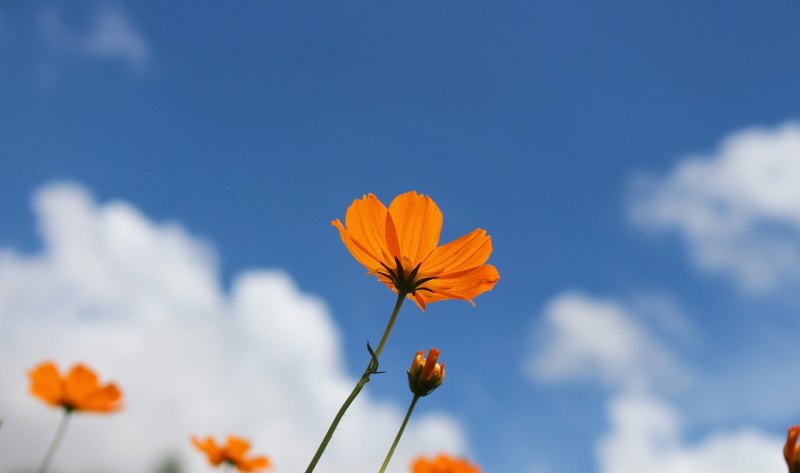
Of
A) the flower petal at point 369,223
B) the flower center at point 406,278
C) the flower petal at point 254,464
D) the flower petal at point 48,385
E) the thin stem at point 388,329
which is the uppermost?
the flower petal at point 369,223

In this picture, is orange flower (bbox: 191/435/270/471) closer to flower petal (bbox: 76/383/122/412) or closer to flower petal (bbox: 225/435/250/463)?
flower petal (bbox: 225/435/250/463)

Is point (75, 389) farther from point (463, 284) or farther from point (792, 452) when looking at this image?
point (792, 452)

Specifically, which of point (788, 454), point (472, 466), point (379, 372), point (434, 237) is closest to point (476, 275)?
point (434, 237)

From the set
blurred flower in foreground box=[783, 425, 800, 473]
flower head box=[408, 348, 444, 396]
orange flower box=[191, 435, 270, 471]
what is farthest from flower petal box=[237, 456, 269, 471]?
blurred flower in foreground box=[783, 425, 800, 473]

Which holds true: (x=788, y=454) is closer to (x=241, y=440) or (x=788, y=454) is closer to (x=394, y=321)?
(x=394, y=321)

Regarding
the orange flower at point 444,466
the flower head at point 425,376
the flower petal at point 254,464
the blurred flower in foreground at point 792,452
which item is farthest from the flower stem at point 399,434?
the flower petal at point 254,464

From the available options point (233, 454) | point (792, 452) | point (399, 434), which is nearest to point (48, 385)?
point (233, 454)

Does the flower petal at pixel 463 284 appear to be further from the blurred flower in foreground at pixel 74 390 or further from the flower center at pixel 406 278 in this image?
the blurred flower in foreground at pixel 74 390
